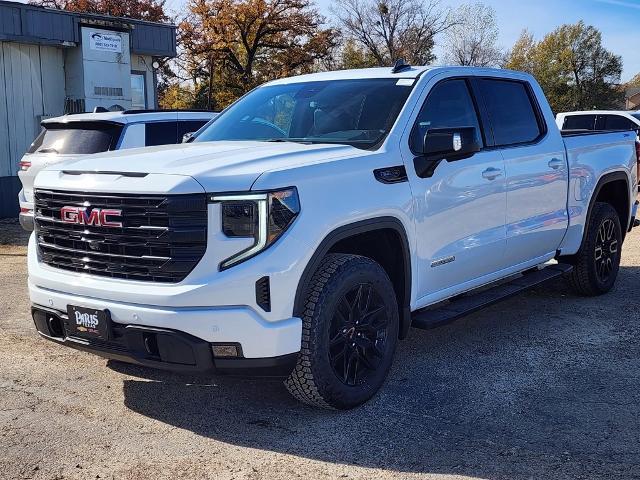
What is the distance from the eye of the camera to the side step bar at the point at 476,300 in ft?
15.4

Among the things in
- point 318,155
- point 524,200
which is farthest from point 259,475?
point 524,200

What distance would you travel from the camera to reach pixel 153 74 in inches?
648

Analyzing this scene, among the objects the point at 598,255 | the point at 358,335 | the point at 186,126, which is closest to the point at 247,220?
the point at 358,335

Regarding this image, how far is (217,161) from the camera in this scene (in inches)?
157

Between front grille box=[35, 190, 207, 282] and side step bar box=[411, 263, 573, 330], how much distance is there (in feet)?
5.58

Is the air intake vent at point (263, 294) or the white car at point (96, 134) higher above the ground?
the white car at point (96, 134)

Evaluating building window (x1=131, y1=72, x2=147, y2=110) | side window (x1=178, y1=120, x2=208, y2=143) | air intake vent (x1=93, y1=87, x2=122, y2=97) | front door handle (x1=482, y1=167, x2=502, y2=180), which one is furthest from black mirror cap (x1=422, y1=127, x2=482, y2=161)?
building window (x1=131, y1=72, x2=147, y2=110)

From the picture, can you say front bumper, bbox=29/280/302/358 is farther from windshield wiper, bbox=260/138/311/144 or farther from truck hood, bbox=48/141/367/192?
windshield wiper, bbox=260/138/311/144

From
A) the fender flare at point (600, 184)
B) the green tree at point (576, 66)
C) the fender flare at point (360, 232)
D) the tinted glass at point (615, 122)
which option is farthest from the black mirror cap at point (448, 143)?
the green tree at point (576, 66)

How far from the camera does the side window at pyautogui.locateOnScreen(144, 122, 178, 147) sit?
330 inches

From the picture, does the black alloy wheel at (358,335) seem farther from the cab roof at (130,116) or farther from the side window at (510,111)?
the cab roof at (130,116)

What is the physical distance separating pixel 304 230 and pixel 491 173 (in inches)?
76.4

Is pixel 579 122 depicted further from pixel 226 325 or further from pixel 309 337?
pixel 226 325

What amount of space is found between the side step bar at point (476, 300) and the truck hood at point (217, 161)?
1172 mm
